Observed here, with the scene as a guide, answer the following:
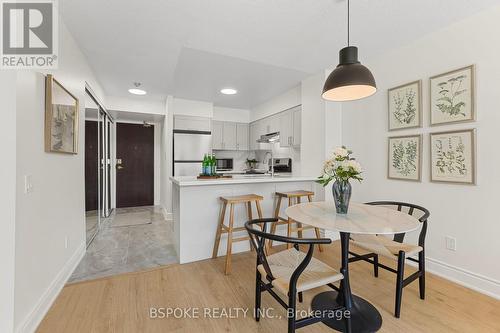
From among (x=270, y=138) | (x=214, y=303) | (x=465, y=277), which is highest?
(x=270, y=138)

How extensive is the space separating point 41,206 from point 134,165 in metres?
3.94

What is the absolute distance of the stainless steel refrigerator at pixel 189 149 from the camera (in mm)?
4504

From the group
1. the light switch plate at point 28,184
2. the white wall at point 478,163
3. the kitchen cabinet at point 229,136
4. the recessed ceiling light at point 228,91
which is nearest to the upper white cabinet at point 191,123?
the kitchen cabinet at point 229,136

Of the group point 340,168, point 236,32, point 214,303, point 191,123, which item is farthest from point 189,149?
point 340,168

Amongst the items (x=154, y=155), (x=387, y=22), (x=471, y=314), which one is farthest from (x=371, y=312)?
(x=154, y=155)

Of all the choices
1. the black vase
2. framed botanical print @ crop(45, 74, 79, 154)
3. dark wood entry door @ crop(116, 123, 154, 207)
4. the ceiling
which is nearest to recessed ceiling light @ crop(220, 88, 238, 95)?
the ceiling

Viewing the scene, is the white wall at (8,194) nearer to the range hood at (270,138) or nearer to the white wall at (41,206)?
the white wall at (41,206)

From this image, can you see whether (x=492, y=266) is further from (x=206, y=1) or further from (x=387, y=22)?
(x=206, y=1)

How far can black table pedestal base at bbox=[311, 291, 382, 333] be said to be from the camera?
1.56 metres

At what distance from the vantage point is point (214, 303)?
1.84m

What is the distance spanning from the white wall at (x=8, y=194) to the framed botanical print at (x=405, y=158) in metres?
3.40

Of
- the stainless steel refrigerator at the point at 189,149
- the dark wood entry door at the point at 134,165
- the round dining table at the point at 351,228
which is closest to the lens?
the round dining table at the point at 351,228

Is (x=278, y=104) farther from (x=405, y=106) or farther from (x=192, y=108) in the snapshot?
(x=405, y=106)

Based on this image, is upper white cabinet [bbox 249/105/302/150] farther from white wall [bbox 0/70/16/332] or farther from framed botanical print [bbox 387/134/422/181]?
white wall [bbox 0/70/16/332]
